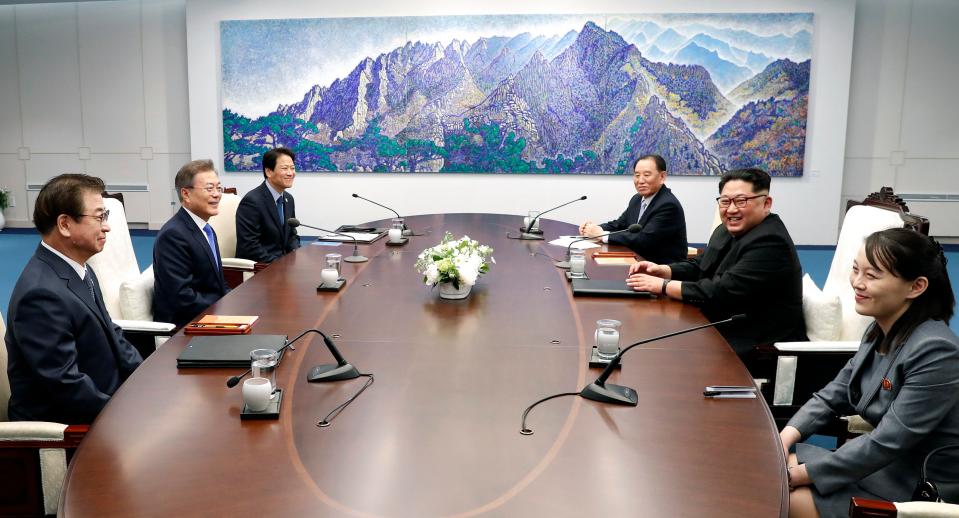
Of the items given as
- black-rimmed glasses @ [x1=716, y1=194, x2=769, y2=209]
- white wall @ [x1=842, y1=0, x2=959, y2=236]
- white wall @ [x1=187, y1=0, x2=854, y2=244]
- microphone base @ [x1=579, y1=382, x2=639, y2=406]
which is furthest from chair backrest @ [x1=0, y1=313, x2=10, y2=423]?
white wall @ [x1=842, y1=0, x2=959, y2=236]

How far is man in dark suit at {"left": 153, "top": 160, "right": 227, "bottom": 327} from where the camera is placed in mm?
3322

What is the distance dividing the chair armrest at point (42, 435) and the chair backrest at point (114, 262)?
1557 mm

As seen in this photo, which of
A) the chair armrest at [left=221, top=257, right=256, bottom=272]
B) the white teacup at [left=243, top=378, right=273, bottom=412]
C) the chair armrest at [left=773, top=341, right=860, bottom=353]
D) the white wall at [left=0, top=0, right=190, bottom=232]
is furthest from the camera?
the white wall at [left=0, top=0, right=190, bottom=232]

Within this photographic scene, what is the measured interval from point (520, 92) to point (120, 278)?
536cm

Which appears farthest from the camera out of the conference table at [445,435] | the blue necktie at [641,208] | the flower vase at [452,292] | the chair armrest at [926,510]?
the blue necktie at [641,208]

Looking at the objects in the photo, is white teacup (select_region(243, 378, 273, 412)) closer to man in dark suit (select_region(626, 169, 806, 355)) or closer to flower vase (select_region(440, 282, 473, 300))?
flower vase (select_region(440, 282, 473, 300))

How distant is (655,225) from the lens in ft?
15.6

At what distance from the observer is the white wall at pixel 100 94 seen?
864 cm

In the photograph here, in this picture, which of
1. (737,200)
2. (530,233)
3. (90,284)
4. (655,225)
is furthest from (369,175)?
Answer: (90,284)

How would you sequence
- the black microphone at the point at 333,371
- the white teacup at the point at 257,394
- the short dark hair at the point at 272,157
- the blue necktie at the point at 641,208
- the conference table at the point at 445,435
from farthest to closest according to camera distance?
the blue necktie at the point at 641,208 < the short dark hair at the point at 272,157 < the black microphone at the point at 333,371 < the white teacup at the point at 257,394 < the conference table at the point at 445,435

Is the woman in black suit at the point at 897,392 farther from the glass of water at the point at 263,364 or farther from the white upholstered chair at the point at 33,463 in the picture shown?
the white upholstered chair at the point at 33,463

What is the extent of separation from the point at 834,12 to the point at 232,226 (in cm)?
646

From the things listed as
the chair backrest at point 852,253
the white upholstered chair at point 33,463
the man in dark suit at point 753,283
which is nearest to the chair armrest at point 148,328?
the white upholstered chair at point 33,463

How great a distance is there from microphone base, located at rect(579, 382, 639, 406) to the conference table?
0.02 m
